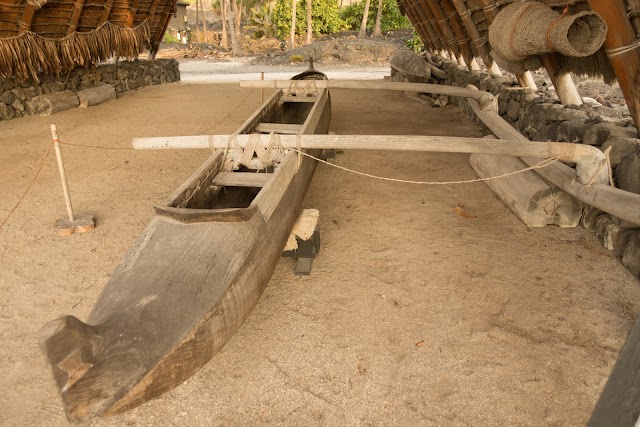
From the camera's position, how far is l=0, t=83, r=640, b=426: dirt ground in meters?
2.17

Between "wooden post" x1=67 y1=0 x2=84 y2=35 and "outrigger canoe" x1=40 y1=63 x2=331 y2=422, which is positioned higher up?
"wooden post" x1=67 y1=0 x2=84 y2=35

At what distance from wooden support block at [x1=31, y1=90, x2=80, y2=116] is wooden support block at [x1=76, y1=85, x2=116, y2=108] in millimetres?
211

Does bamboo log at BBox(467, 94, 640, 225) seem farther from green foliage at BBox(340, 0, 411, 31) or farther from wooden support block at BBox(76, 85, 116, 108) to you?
green foliage at BBox(340, 0, 411, 31)

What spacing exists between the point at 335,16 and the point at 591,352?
2682cm

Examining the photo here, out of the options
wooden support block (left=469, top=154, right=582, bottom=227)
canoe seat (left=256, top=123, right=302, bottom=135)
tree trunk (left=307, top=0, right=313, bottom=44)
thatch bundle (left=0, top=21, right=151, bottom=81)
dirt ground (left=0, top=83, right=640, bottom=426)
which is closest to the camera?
dirt ground (left=0, top=83, right=640, bottom=426)

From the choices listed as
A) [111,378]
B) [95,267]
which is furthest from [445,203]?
[111,378]

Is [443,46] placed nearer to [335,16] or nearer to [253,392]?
[253,392]

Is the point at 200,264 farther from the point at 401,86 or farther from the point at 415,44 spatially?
the point at 415,44

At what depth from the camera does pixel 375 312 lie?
9.42 feet

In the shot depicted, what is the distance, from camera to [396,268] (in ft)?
11.0

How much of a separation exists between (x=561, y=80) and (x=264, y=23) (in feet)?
87.2

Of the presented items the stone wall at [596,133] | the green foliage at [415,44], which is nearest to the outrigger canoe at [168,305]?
the stone wall at [596,133]

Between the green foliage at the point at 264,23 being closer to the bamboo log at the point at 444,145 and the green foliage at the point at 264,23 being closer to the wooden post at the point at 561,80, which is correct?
the wooden post at the point at 561,80

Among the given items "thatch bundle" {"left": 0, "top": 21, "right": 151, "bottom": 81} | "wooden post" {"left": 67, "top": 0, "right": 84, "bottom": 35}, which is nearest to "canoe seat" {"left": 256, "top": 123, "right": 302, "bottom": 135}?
"thatch bundle" {"left": 0, "top": 21, "right": 151, "bottom": 81}
